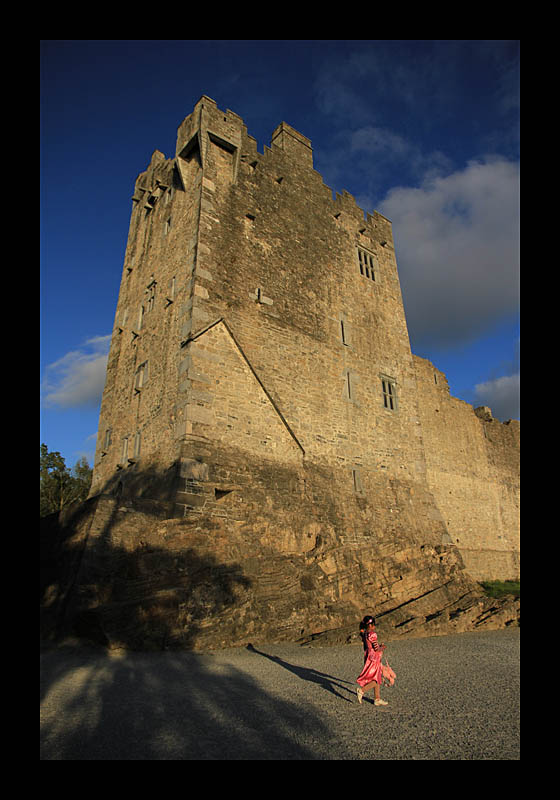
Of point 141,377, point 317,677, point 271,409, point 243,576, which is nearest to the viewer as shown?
point 317,677

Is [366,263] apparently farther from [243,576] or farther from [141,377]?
[243,576]

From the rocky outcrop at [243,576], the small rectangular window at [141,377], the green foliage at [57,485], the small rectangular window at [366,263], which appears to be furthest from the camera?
the green foliage at [57,485]


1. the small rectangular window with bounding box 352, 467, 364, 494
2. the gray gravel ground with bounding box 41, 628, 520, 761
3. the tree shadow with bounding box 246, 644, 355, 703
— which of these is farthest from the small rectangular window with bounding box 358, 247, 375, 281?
the tree shadow with bounding box 246, 644, 355, 703

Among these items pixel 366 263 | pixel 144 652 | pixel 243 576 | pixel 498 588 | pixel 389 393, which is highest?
pixel 366 263

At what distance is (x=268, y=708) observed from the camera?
5.37m

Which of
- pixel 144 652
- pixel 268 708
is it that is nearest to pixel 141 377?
pixel 144 652

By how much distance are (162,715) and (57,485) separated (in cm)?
2654

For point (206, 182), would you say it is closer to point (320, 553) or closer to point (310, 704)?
point (320, 553)

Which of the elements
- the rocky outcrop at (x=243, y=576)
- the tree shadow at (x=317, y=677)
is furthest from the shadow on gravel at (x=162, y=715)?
the rocky outcrop at (x=243, y=576)

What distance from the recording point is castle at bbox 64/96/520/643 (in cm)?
1058

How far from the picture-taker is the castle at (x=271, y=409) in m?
10.6

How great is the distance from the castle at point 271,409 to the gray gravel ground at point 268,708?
1.63 metres

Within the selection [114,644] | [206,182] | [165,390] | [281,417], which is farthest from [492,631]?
[206,182]

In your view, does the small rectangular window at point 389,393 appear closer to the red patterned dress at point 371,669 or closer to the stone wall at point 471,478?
the stone wall at point 471,478
